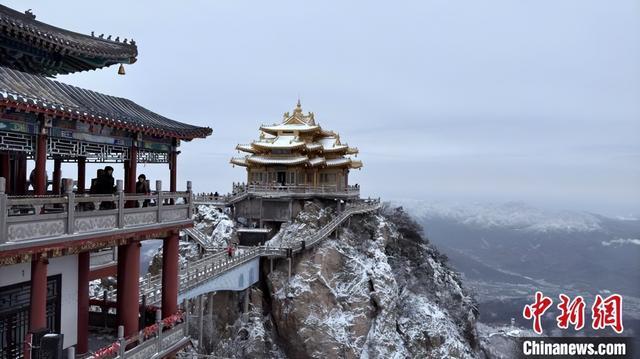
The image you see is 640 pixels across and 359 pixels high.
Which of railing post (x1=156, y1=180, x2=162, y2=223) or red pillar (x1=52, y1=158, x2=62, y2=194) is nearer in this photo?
railing post (x1=156, y1=180, x2=162, y2=223)

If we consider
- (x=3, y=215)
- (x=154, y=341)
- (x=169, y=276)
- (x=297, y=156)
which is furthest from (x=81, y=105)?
(x=297, y=156)

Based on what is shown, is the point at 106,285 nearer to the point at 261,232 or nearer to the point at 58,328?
the point at 261,232

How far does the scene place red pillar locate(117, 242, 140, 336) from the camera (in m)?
14.1

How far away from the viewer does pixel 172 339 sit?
14.9 meters

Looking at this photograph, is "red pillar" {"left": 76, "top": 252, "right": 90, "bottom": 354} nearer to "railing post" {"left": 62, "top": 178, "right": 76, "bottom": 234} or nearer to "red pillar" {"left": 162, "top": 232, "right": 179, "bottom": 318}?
"red pillar" {"left": 162, "top": 232, "right": 179, "bottom": 318}

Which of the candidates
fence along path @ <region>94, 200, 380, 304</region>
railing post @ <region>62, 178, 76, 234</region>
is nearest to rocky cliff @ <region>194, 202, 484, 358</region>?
fence along path @ <region>94, 200, 380, 304</region>

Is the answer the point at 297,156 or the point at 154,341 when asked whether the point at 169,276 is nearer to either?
the point at 154,341

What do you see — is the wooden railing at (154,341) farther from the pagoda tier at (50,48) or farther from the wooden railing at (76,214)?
the pagoda tier at (50,48)

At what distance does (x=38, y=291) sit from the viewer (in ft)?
35.7

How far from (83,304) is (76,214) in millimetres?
4301

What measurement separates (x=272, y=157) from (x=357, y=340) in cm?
2015

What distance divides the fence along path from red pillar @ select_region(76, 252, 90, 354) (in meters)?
1.96

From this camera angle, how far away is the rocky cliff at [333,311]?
34688mm

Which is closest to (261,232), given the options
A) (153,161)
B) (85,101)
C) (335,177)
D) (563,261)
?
(335,177)
